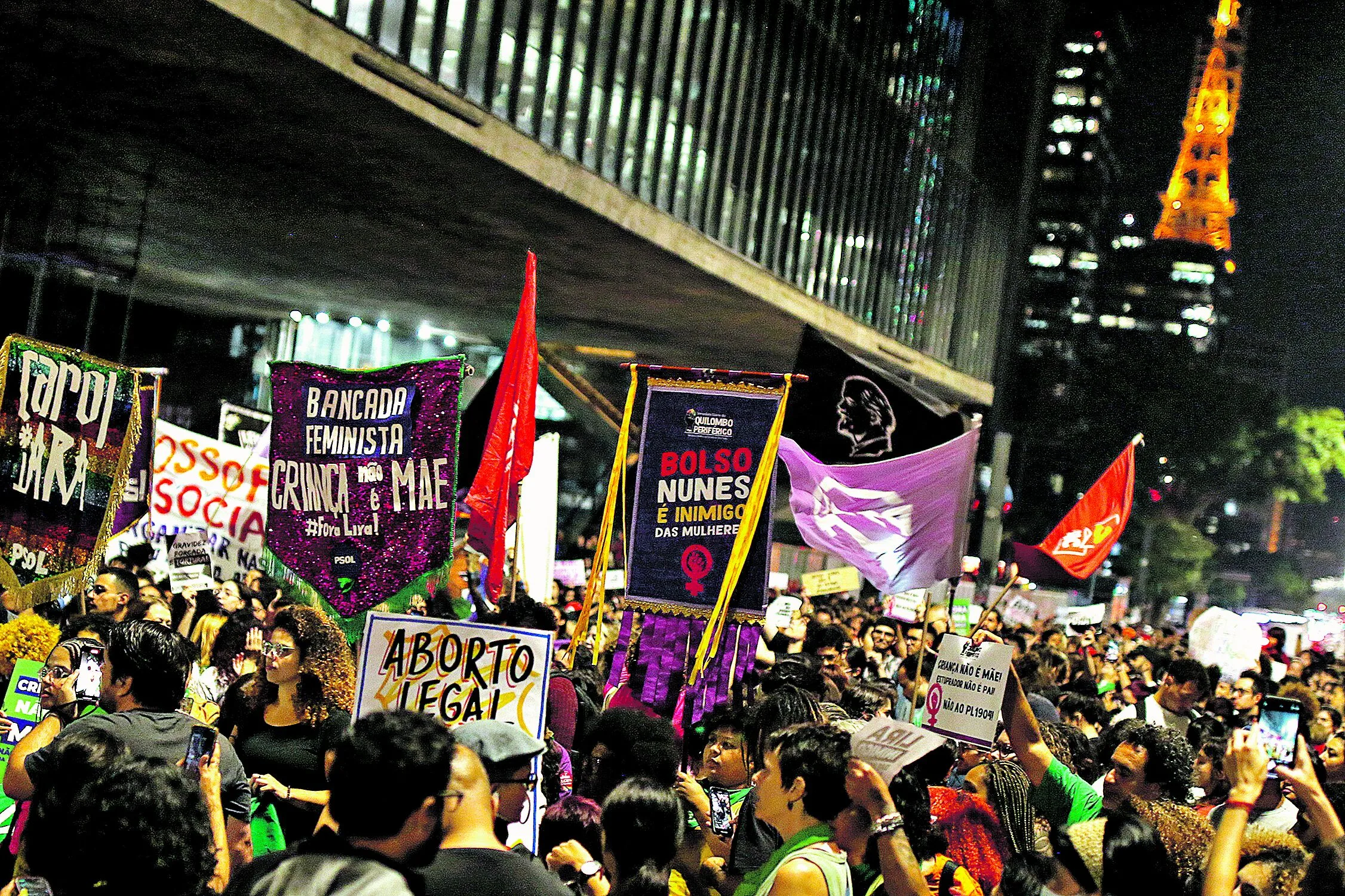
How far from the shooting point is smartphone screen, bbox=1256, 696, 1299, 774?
5.58 m

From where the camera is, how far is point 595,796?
5.89 metres

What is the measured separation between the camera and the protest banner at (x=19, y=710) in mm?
5578

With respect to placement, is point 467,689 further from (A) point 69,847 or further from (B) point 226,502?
(B) point 226,502

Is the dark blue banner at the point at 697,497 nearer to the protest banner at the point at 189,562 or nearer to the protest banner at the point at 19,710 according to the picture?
the protest banner at the point at 19,710

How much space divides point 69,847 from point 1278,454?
218 feet

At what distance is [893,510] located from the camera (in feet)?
34.3

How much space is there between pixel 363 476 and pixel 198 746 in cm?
348

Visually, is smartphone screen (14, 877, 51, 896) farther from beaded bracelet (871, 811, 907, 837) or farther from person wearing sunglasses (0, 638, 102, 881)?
beaded bracelet (871, 811, 907, 837)

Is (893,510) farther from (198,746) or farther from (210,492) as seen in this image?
(210,492)

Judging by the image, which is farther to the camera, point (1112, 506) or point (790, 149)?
point (790, 149)

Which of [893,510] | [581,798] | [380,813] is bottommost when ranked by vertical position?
[581,798]

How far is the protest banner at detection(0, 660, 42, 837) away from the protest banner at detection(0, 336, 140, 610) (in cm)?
284

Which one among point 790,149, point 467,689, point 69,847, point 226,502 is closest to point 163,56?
point 226,502

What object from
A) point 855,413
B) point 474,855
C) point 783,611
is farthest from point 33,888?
point 783,611
